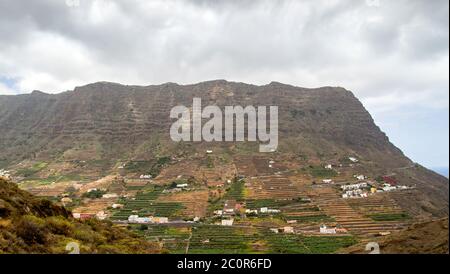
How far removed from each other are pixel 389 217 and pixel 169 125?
73.9m

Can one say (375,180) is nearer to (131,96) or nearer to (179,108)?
(179,108)

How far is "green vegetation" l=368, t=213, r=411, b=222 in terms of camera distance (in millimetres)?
55906

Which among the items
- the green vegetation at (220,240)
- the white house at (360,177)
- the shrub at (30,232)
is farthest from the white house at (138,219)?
the white house at (360,177)

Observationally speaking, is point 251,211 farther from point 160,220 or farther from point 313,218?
point 160,220

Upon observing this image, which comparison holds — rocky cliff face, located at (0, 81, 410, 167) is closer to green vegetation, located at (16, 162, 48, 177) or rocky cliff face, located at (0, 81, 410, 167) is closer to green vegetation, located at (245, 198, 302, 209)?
green vegetation, located at (16, 162, 48, 177)

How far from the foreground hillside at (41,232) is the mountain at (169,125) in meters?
52.0

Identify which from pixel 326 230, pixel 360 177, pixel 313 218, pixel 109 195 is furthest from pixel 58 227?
pixel 360 177

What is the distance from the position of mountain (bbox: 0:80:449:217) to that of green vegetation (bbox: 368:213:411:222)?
494 cm

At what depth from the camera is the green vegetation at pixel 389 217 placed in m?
55.9

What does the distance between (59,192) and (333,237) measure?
37926 mm

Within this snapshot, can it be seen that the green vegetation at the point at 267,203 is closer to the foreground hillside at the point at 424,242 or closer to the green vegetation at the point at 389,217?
the green vegetation at the point at 389,217

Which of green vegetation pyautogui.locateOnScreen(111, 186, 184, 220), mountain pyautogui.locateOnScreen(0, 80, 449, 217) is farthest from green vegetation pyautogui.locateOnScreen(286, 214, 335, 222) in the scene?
green vegetation pyautogui.locateOnScreen(111, 186, 184, 220)

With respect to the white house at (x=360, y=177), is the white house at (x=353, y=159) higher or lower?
higher

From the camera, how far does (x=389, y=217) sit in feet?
187
